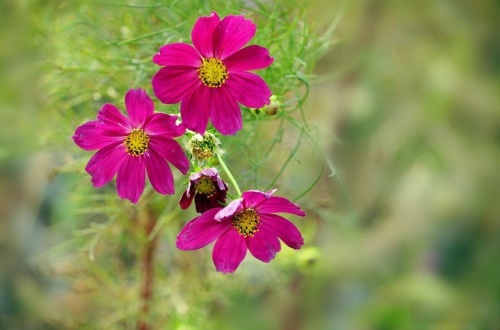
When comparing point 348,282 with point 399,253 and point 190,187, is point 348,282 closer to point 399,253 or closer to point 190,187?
point 399,253

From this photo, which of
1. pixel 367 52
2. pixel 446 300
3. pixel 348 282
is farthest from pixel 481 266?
pixel 367 52

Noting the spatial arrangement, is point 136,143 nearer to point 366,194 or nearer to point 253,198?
point 253,198

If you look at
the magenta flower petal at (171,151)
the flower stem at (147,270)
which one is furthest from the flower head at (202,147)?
the flower stem at (147,270)

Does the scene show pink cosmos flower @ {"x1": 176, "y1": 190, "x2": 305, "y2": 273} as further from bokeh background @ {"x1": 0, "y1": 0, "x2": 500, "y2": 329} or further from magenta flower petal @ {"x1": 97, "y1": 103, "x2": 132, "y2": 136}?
bokeh background @ {"x1": 0, "y1": 0, "x2": 500, "y2": 329}

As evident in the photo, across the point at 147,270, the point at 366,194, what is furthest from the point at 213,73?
the point at 366,194

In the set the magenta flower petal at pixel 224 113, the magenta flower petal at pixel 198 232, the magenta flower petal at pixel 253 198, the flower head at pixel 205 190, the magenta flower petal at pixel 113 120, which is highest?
the magenta flower petal at pixel 113 120

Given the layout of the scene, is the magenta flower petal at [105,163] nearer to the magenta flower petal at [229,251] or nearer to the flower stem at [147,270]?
the magenta flower petal at [229,251]
